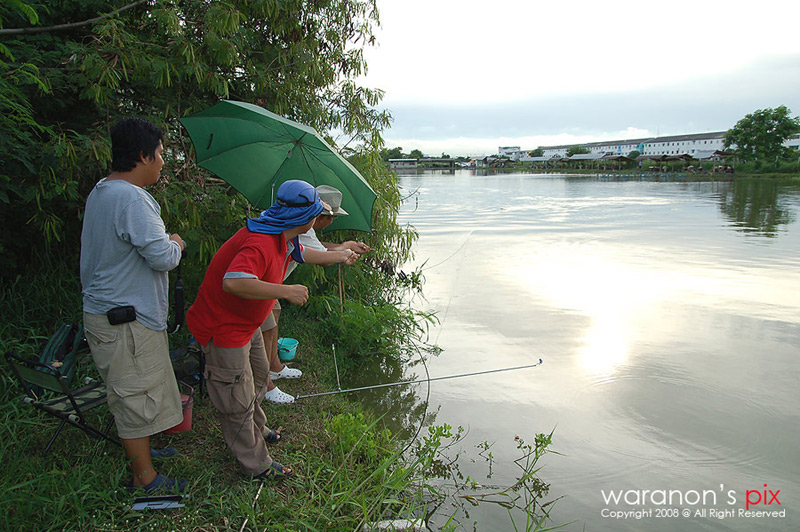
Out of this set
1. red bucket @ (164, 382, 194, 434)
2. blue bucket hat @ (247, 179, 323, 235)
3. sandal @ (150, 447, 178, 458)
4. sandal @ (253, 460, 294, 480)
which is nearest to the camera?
blue bucket hat @ (247, 179, 323, 235)

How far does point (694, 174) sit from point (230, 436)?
6690 centimetres

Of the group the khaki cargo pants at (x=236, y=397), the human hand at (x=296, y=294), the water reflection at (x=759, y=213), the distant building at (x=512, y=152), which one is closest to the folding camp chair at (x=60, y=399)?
the khaki cargo pants at (x=236, y=397)

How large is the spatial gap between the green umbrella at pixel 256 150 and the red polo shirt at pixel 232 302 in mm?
1150

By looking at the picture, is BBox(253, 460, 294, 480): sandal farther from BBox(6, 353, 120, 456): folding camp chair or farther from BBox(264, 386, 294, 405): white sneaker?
BBox(264, 386, 294, 405): white sneaker

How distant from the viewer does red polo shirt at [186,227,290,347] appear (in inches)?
94.4

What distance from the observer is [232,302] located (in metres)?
2.43

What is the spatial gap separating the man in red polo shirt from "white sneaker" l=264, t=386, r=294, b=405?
3.56ft

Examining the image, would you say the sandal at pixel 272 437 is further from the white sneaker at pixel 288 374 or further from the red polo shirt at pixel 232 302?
the white sneaker at pixel 288 374

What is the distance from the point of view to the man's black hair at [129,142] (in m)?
2.21

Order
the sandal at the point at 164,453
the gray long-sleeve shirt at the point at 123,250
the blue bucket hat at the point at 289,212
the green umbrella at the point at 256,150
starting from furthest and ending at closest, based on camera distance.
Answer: the green umbrella at the point at 256,150 → the sandal at the point at 164,453 → the blue bucket hat at the point at 289,212 → the gray long-sleeve shirt at the point at 123,250

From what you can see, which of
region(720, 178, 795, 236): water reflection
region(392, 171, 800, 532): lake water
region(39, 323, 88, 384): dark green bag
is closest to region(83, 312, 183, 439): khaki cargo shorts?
region(39, 323, 88, 384): dark green bag

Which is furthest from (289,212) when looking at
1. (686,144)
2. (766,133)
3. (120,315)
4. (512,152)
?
(512,152)

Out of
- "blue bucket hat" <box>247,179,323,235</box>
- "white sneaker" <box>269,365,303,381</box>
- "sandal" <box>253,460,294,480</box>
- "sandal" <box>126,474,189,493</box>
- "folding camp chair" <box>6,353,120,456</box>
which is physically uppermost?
"blue bucket hat" <box>247,179,323,235</box>

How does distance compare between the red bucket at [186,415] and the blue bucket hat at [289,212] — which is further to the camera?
the red bucket at [186,415]
